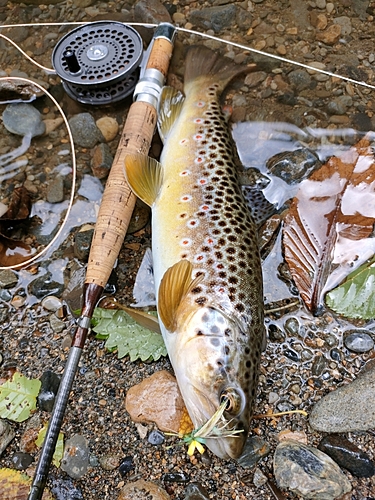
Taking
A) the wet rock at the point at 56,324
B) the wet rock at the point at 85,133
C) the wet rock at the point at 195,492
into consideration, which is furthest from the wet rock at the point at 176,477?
the wet rock at the point at 85,133

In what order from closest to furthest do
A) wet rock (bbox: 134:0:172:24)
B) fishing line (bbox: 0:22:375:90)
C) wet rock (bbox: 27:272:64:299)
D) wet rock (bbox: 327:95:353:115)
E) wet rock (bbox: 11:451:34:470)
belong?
wet rock (bbox: 11:451:34:470) < wet rock (bbox: 27:272:64:299) < wet rock (bbox: 327:95:353:115) < fishing line (bbox: 0:22:375:90) < wet rock (bbox: 134:0:172:24)

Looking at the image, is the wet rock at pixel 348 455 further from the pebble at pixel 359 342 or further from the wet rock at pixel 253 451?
the pebble at pixel 359 342

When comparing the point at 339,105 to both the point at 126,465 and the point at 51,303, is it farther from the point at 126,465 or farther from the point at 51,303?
the point at 126,465

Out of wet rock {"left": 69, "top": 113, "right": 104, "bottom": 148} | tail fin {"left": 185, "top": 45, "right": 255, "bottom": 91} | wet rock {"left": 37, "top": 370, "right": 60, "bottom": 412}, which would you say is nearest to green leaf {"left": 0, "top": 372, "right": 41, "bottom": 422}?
wet rock {"left": 37, "top": 370, "right": 60, "bottom": 412}

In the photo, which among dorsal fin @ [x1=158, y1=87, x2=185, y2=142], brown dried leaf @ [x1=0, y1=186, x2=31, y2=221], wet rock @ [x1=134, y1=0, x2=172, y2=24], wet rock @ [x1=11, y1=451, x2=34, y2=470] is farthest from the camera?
wet rock @ [x1=134, y1=0, x2=172, y2=24]

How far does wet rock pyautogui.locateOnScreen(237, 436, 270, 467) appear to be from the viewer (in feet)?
9.11

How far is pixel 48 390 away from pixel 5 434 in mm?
341

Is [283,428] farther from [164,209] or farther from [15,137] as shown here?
[15,137]

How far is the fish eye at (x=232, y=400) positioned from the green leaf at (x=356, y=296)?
106 centimetres

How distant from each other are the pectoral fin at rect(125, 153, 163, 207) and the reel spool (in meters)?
0.93

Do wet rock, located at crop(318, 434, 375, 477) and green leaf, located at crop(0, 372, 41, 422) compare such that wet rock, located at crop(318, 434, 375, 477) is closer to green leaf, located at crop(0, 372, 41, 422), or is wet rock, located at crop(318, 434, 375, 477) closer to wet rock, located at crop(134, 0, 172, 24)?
green leaf, located at crop(0, 372, 41, 422)

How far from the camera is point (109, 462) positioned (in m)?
2.81

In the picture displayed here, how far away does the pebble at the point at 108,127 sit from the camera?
397cm

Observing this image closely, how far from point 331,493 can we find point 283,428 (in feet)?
1.43
